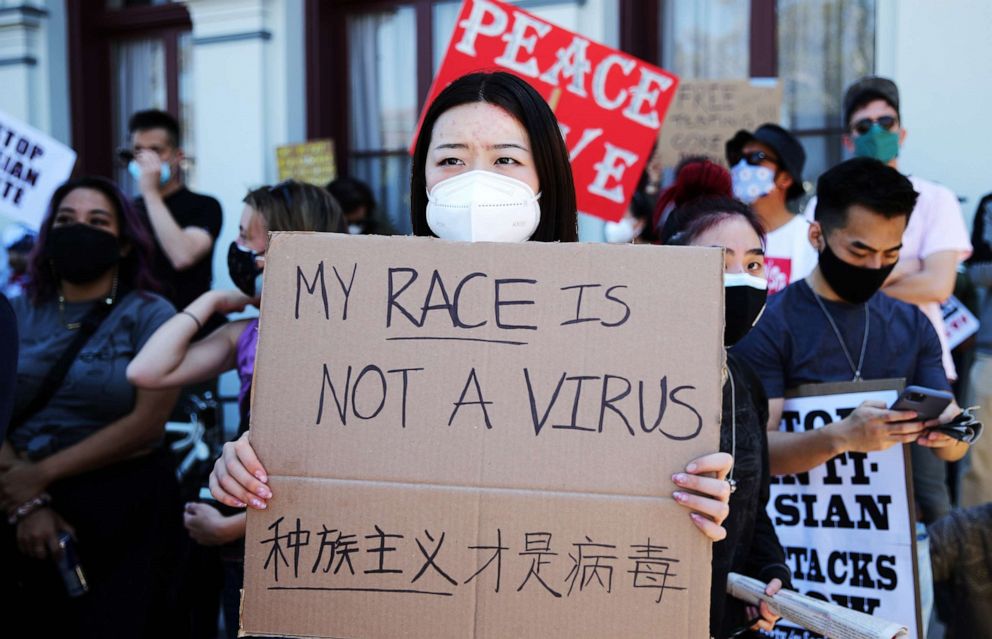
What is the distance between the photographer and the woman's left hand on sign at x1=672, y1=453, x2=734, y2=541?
153 centimetres

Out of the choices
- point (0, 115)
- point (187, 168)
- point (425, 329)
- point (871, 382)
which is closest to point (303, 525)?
point (425, 329)

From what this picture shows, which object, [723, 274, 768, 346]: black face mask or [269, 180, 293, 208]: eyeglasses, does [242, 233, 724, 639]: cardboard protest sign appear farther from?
[269, 180, 293, 208]: eyeglasses

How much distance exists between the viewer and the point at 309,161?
6332 millimetres

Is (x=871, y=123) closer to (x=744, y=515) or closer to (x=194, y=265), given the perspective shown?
(x=744, y=515)

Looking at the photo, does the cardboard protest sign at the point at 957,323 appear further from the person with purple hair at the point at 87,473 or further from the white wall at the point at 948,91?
the person with purple hair at the point at 87,473

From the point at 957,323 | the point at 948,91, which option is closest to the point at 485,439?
the point at 957,323

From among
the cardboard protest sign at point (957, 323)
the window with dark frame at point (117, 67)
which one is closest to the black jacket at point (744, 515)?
the cardboard protest sign at point (957, 323)

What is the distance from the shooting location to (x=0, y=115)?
16.3ft

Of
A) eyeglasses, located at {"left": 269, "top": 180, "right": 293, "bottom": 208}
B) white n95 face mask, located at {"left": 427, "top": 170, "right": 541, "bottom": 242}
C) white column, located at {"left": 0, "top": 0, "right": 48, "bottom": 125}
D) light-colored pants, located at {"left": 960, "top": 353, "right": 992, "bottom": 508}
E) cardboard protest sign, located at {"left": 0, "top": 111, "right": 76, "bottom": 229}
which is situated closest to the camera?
white n95 face mask, located at {"left": 427, "top": 170, "right": 541, "bottom": 242}

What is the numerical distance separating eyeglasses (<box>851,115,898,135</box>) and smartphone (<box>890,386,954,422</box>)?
2144 mm

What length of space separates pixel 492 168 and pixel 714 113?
3507 millimetres

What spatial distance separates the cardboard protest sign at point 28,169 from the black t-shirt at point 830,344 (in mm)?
3530

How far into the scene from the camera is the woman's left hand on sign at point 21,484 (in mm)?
3328

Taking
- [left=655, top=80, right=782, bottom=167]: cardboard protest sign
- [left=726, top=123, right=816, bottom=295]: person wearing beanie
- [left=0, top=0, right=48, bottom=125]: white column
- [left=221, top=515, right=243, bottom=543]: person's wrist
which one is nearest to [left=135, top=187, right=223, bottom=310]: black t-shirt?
[left=221, top=515, right=243, bottom=543]: person's wrist
